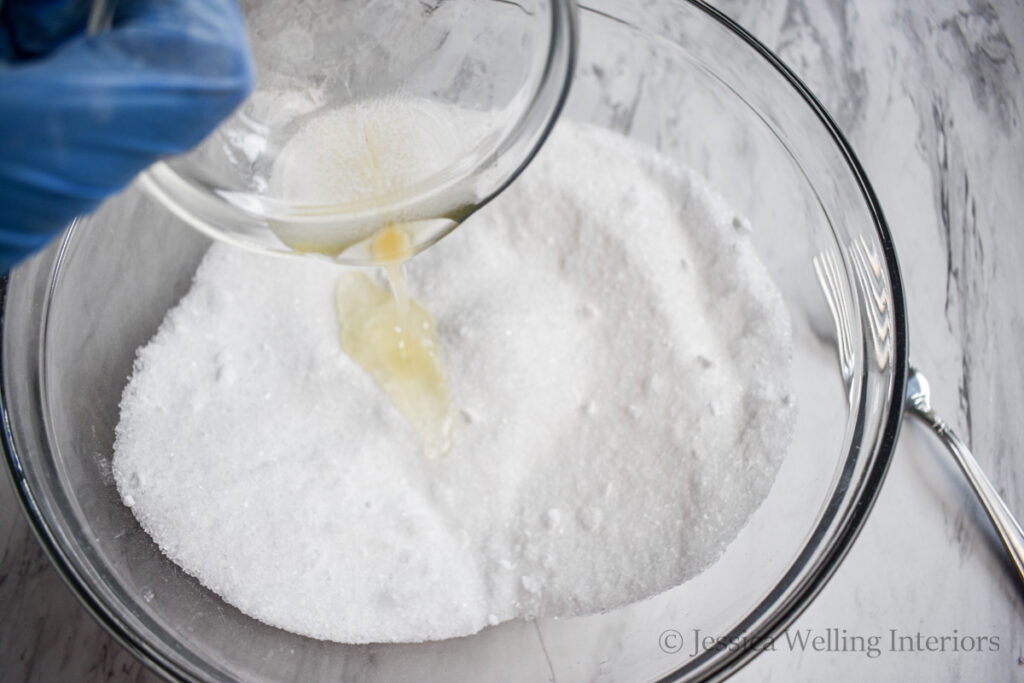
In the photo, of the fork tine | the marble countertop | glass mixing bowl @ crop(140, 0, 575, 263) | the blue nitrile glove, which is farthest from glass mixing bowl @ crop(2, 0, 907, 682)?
the blue nitrile glove

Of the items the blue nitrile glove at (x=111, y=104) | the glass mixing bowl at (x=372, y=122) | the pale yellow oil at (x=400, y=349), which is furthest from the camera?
the pale yellow oil at (x=400, y=349)

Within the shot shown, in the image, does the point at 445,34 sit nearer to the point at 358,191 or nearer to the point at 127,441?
the point at 358,191

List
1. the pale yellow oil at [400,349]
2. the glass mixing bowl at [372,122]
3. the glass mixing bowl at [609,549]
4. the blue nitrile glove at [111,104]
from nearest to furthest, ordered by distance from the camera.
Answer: the blue nitrile glove at [111,104]
the glass mixing bowl at [372,122]
the glass mixing bowl at [609,549]
the pale yellow oil at [400,349]

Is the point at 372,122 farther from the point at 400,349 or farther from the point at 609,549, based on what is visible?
the point at 609,549

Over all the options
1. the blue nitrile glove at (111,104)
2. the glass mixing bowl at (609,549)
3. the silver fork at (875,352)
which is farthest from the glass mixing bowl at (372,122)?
the silver fork at (875,352)

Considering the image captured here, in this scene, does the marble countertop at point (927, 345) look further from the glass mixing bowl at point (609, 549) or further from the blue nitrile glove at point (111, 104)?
the blue nitrile glove at point (111, 104)

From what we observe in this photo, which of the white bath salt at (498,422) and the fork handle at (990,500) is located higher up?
the fork handle at (990,500)

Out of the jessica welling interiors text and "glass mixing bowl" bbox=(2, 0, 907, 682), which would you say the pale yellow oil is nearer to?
"glass mixing bowl" bbox=(2, 0, 907, 682)
